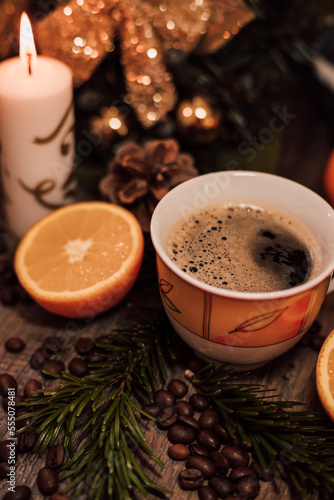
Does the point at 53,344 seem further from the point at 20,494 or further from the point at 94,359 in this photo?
the point at 20,494

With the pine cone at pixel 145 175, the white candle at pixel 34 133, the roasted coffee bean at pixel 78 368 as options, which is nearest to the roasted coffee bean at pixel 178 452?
the roasted coffee bean at pixel 78 368

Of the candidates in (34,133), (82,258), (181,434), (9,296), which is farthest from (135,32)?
(181,434)

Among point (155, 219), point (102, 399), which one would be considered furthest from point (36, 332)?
point (155, 219)

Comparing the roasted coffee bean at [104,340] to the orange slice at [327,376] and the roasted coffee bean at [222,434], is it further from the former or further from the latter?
the orange slice at [327,376]

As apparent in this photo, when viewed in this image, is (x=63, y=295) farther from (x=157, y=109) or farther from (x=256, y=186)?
(x=157, y=109)

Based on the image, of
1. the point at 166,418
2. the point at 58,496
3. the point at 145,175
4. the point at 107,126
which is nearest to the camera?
the point at 58,496

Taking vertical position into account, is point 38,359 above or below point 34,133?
below

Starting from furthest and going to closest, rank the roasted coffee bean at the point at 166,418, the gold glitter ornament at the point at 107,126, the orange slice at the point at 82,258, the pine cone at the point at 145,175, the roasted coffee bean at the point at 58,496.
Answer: the gold glitter ornament at the point at 107,126 < the pine cone at the point at 145,175 < the orange slice at the point at 82,258 < the roasted coffee bean at the point at 166,418 < the roasted coffee bean at the point at 58,496
